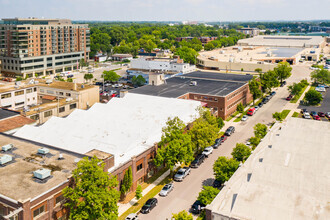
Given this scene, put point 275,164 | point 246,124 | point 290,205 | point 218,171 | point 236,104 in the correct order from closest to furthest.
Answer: point 290,205 → point 275,164 → point 218,171 → point 246,124 → point 236,104

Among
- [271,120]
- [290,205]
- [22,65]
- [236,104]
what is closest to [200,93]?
[236,104]

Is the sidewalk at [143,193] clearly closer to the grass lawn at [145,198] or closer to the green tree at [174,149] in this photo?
the grass lawn at [145,198]

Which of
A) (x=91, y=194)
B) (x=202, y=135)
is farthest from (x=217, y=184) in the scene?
(x=91, y=194)

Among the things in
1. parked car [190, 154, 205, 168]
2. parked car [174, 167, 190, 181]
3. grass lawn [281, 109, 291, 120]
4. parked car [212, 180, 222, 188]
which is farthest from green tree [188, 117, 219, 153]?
grass lawn [281, 109, 291, 120]

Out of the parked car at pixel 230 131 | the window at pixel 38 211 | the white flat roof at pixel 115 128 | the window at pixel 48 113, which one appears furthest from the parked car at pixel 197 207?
the window at pixel 48 113

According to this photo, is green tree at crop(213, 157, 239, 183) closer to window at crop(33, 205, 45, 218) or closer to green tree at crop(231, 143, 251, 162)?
green tree at crop(231, 143, 251, 162)

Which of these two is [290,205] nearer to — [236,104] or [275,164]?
[275,164]
